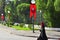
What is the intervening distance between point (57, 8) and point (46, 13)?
2611 mm

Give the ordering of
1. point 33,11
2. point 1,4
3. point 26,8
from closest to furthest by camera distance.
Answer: point 33,11 → point 26,8 → point 1,4

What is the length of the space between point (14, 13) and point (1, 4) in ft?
109

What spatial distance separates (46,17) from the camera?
38531 mm

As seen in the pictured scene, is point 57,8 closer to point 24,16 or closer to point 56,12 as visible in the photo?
point 56,12

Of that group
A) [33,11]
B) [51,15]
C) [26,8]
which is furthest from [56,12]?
[26,8]

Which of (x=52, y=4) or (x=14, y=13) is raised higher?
Answer: (x=52, y=4)

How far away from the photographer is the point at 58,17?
37844 mm

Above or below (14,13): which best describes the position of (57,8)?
above

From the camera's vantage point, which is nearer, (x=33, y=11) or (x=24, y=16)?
(x=33, y=11)

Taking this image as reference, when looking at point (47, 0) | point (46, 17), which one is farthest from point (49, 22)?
point (47, 0)

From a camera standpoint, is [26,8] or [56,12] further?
[26,8]

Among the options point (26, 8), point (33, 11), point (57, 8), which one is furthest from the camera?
point (26, 8)

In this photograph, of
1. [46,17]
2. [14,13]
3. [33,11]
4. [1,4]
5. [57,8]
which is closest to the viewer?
[33,11]

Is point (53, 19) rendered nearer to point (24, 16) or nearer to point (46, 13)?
point (46, 13)
